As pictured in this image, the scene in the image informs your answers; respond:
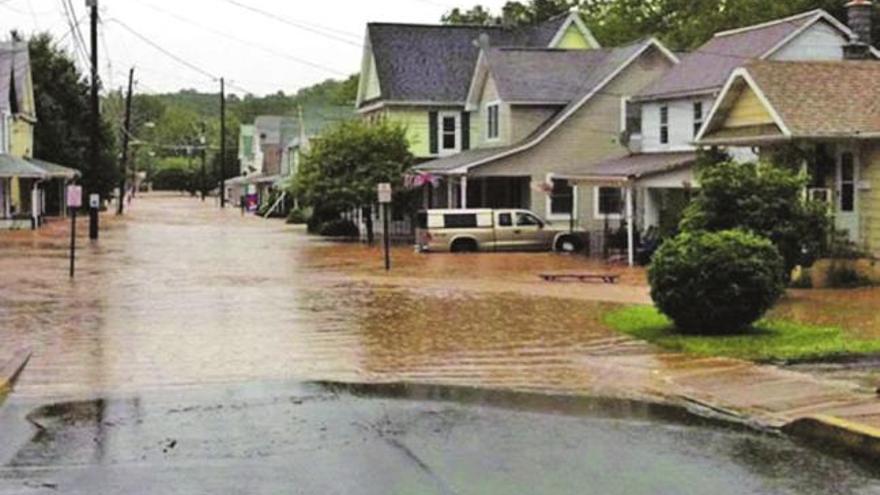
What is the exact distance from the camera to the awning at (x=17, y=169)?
60.7 metres

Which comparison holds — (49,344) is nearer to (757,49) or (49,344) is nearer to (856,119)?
(856,119)

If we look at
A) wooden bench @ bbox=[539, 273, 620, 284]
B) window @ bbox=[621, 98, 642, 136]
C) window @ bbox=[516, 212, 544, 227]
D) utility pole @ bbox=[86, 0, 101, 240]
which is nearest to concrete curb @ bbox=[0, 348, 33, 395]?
wooden bench @ bbox=[539, 273, 620, 284]

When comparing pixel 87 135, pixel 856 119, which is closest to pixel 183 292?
pixel 856 119

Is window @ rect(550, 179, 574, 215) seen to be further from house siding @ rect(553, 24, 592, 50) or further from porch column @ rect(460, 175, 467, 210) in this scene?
house siding @ rect(553, 24, 592, 50)

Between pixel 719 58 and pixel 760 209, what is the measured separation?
728 inches

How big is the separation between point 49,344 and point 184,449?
939 cm

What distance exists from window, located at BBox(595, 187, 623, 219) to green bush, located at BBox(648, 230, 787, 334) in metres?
29.1

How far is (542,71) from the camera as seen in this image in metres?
52.4

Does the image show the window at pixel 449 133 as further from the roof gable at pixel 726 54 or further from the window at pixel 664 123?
the window at pixel 664 123

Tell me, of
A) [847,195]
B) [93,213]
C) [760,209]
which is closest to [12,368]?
[760,209]

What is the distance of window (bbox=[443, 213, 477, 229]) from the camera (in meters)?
46.8

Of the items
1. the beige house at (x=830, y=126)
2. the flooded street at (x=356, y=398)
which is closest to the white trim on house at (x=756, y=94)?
the beige house at (x=830, y=126)

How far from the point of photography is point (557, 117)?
163 ft

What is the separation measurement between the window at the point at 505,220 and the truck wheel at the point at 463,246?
1.16 meters
